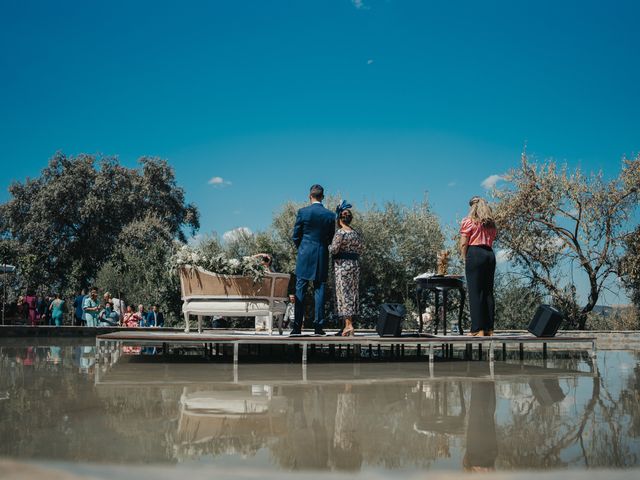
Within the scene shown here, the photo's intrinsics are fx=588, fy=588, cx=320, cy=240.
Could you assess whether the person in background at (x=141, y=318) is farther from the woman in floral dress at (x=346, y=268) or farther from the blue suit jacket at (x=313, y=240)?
the blue suit jacket at (x=313, y=240)

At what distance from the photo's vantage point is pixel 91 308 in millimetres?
16172

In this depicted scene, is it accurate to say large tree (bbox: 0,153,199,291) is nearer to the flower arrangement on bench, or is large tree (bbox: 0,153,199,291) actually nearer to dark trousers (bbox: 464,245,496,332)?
the flower arrangement on bench

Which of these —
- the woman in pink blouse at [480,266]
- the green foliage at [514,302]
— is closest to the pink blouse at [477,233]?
the woman in pink blouse at [480,266]

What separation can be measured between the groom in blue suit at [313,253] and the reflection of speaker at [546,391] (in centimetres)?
272

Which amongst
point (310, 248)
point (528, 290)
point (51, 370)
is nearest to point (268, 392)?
point (310, 248)

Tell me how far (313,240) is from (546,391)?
3.39m

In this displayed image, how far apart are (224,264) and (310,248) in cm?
153

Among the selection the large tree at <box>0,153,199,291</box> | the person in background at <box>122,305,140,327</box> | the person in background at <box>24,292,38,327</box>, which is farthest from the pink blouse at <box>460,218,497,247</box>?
the large tree at <box>0,153,199,291</box>

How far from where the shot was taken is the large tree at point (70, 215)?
3241cm

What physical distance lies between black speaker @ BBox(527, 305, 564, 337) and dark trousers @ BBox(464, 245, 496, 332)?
0.74 meters

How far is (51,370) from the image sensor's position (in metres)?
6.87

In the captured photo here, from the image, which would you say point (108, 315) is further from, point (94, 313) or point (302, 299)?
point (302, 299)

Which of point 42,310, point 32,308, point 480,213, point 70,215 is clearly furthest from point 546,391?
point 70,215

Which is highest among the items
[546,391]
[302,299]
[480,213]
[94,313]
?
[480,213]
